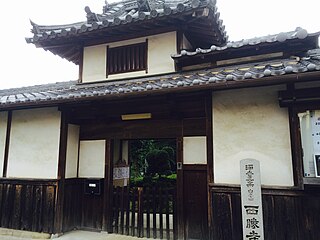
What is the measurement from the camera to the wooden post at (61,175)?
22.0ft

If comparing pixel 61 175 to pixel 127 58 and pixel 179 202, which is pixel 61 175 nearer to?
Answer: pixel 179 202

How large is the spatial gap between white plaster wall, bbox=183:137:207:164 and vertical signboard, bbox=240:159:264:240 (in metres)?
1.52

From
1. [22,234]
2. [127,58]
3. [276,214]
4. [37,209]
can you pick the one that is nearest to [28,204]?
[37,209]

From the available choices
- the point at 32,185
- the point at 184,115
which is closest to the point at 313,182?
the point at 184,115

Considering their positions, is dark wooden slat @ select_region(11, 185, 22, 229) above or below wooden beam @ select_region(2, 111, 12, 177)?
below

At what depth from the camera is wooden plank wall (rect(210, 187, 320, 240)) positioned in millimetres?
4578

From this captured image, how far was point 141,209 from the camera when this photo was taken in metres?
6.66

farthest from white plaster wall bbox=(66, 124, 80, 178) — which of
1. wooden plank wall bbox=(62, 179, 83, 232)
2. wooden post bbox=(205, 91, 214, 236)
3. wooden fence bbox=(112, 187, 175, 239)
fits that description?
wooden post bbox=(205, 91, 214, 236)

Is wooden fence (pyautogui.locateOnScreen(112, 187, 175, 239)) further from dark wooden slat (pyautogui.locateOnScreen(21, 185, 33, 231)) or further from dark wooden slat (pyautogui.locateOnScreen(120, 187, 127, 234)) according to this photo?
dark wooden slat (pyautogui.locateOnScreen(21, 185, 33, 231))

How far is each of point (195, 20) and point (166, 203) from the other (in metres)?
4.97

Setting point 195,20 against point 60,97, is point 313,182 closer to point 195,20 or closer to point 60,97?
point 195,20

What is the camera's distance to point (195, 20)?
6859 mm

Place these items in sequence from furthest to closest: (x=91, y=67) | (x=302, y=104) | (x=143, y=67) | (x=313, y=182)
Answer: (x=91, y=67)
(x=143, y=67)
(x=302, y=104)
(x=313, y=182)

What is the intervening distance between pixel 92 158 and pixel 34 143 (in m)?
1.74
